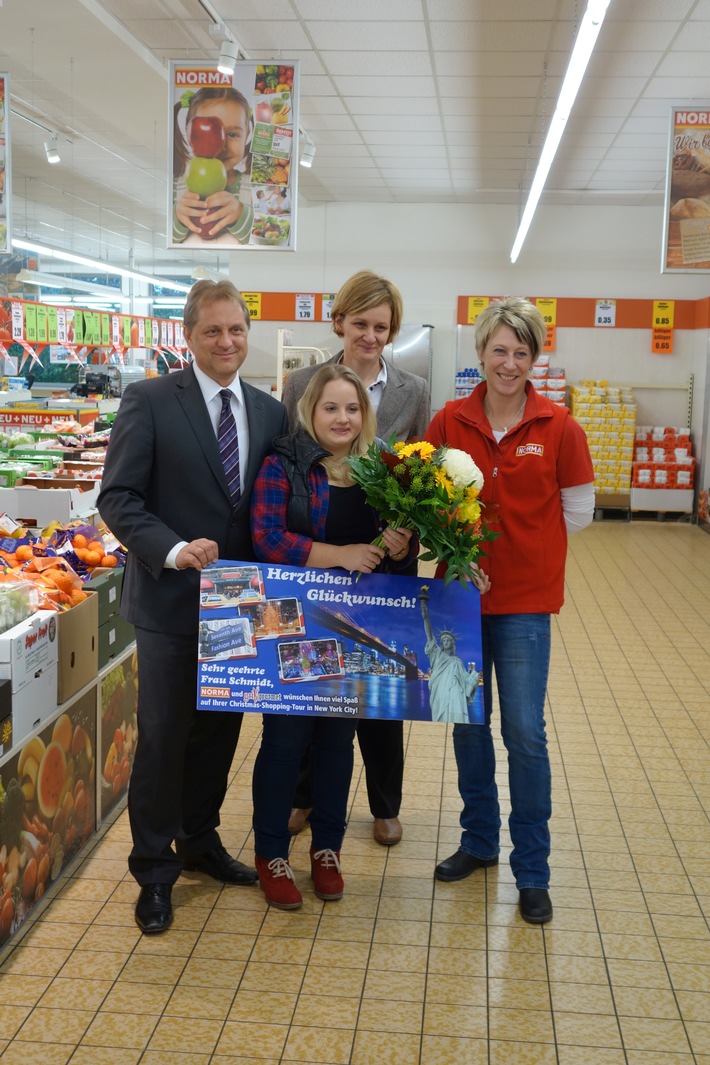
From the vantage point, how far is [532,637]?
330 centimetres

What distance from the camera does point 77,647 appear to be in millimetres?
3660

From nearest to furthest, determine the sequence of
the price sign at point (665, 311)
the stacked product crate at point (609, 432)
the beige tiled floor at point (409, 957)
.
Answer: the beige tiled floor at point (409, 957) → the stacked product crate at point (609, 432) → the price sign at point (665, 311)

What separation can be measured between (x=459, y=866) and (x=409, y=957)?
0.56 meters

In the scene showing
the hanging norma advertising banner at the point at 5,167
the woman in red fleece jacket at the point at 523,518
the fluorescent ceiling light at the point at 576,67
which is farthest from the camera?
the hanging norma advertising banner at the point at 5,167

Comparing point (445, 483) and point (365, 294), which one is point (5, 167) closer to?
point (365, 294)

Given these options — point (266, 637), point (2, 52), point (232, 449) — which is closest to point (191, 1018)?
point (266, 637)

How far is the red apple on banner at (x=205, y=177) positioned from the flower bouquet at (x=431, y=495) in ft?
15.6

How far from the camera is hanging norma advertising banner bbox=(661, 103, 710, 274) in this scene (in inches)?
322

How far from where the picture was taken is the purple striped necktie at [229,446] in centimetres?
318

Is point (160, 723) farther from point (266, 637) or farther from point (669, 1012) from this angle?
point (669, 1012)

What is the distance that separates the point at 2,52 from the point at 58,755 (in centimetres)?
712

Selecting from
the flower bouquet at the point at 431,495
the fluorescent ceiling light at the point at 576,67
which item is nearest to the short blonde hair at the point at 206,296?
the flower bouquet at the point at 431,495

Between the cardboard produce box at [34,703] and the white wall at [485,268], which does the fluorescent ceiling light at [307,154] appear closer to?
the white wall at [485,268]

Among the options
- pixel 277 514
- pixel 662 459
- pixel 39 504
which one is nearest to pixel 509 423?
pixel 277 514
